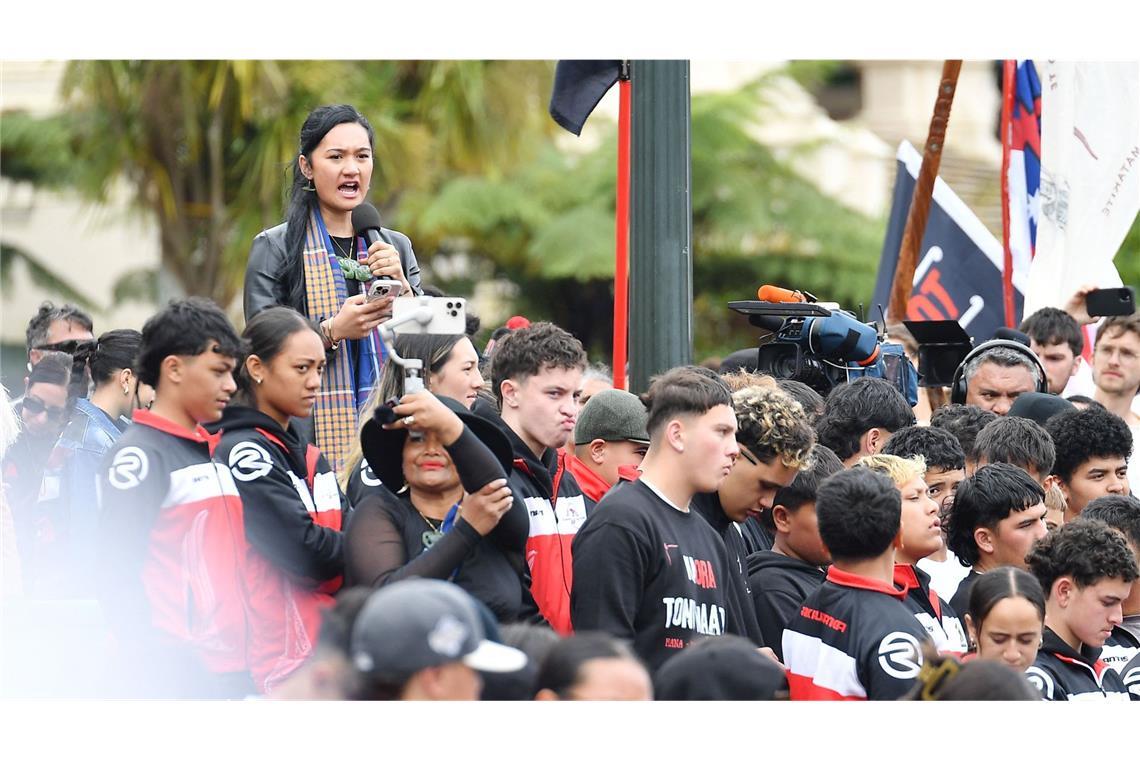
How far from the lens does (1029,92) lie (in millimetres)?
10188

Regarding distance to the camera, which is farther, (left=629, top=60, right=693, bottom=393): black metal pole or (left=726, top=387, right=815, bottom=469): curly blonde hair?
(left=629, top=60, right=693, bottom=393): black metal pole

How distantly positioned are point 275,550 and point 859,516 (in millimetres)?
1557

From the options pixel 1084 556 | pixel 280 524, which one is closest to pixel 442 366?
pixel 280 524

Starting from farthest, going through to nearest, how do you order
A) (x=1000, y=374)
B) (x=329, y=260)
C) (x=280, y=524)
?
(x=1000, y=374), (x=329, y=260), (x=280, y=524)

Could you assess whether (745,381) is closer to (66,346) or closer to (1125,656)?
(1125,656)

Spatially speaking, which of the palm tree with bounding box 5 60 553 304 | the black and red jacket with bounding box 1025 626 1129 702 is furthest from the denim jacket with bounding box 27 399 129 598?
the palm tree with bounding box 5 60 553 304

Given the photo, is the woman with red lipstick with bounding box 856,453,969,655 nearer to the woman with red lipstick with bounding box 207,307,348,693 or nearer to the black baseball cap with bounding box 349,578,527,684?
the woman with red lipstick with bounding box 207,307,348,693

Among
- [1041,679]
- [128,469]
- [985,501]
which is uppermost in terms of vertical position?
[128,469]

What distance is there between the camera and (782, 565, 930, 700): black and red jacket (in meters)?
4.31

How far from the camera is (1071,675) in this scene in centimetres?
493

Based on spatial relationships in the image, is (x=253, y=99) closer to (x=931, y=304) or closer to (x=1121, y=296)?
(x=931, y=304)

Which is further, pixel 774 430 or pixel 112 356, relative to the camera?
pixel 112 356

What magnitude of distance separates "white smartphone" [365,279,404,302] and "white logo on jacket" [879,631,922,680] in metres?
1.72

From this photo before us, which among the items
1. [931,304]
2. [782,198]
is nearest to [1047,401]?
[931,304]
